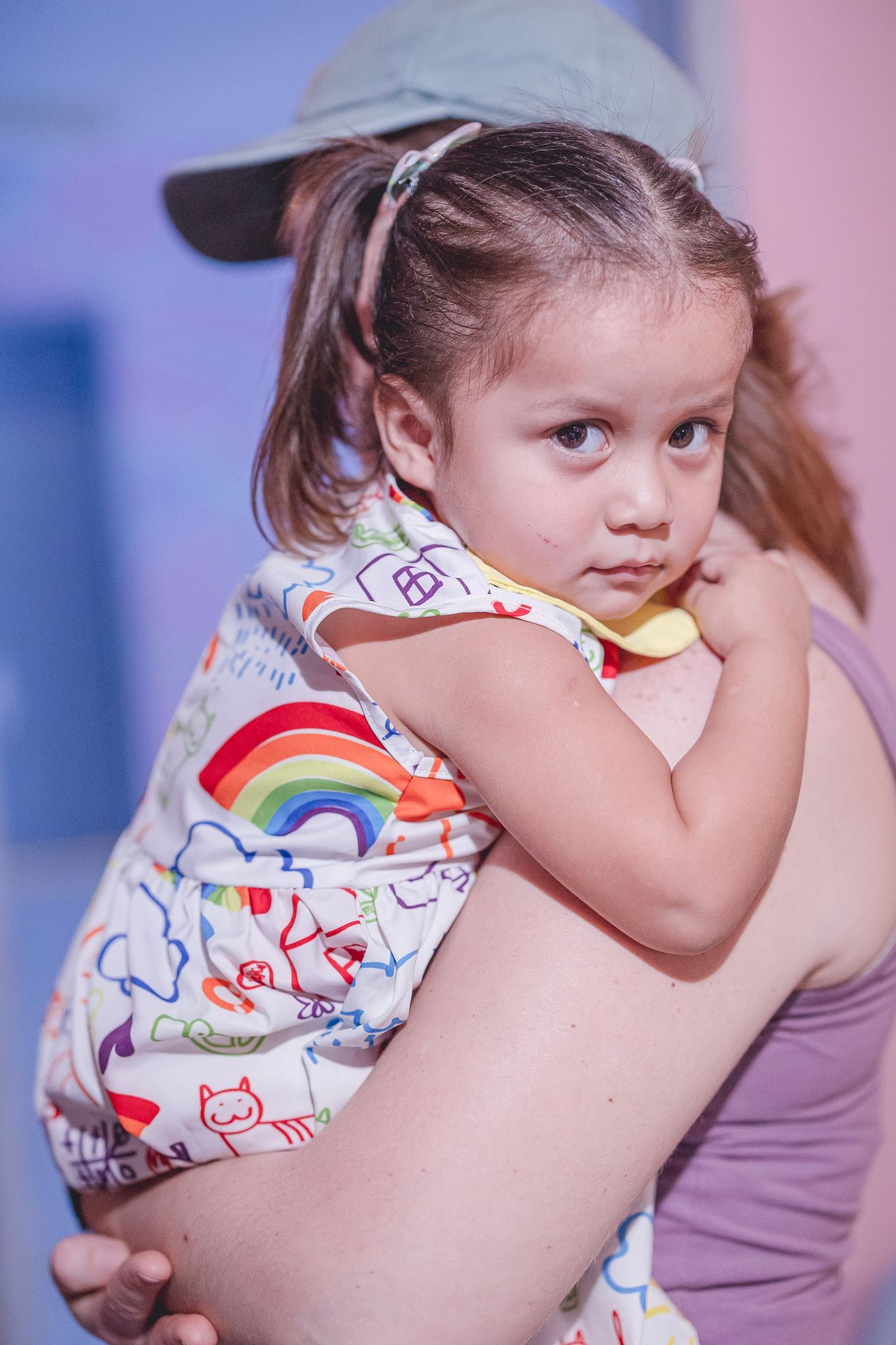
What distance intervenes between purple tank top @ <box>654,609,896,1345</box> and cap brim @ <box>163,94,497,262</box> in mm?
530

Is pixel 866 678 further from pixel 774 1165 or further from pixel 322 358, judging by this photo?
pixel 322 358

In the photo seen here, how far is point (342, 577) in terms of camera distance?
2.46ft

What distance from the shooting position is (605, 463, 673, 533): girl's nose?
2.17ft

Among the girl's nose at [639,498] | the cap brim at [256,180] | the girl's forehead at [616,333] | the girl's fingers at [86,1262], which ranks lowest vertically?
the girl's fingers at [86,1262]

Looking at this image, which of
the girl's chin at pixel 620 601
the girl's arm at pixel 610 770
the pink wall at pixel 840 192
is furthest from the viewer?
the pink wall at pixel 840 192

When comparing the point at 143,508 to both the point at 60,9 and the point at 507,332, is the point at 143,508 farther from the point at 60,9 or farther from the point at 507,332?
the point at 507,332

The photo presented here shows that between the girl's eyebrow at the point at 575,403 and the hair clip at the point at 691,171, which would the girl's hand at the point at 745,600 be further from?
the hair clip at the point at 691,171

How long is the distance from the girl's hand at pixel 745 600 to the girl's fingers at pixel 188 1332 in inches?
21.8

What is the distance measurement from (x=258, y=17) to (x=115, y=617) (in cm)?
114

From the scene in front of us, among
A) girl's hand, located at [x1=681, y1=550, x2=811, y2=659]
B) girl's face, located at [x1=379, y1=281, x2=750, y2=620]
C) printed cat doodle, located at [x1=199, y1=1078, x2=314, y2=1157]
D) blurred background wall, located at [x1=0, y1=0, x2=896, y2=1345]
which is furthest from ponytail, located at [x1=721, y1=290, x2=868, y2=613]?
blurred background wall, located at [x1=0, y1=0, x2=896, y2=1345]

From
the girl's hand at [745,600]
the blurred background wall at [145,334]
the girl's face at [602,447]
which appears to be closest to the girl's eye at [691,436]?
the girl's face at [602,447]

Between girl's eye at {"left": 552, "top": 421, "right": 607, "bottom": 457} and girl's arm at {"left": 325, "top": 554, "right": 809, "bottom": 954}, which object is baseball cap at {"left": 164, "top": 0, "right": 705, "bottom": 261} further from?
girl's arm at {"left": 325, "top": 554, "right": 809, "bottom": 954}

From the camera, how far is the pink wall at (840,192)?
74.6 inches

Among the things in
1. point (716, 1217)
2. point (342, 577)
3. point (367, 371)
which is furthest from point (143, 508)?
point (716, 1217)
